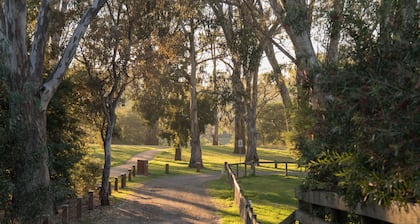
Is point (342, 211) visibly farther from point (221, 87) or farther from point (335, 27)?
point (221, 87)

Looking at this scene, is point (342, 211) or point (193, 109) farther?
point (193, 109)

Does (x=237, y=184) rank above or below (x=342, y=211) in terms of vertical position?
below

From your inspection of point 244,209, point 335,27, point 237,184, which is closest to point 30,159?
point 244,209

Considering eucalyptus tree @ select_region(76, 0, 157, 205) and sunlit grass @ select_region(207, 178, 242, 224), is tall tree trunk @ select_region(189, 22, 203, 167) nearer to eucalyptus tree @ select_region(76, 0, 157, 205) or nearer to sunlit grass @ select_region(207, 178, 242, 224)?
sunlit grass @ select_region(207, 178, 242, 224)

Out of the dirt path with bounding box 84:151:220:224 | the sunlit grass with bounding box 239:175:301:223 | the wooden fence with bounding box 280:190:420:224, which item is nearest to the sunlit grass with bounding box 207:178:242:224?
the dirt path with bounding box 84:151:220:224

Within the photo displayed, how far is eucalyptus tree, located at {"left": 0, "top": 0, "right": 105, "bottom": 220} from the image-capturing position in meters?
11.1

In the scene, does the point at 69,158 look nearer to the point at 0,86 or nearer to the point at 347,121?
the point at 0,86

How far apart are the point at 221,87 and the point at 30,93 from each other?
27.8 metres

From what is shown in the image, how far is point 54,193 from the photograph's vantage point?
12.2 metres

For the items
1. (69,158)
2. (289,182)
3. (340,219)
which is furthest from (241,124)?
(340,219)

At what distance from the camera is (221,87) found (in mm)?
39344

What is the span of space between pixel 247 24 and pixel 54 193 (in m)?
12.9

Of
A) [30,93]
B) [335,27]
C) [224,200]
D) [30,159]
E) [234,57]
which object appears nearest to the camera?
[30,159]

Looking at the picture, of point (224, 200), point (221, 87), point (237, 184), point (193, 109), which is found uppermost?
point (221, 87)
